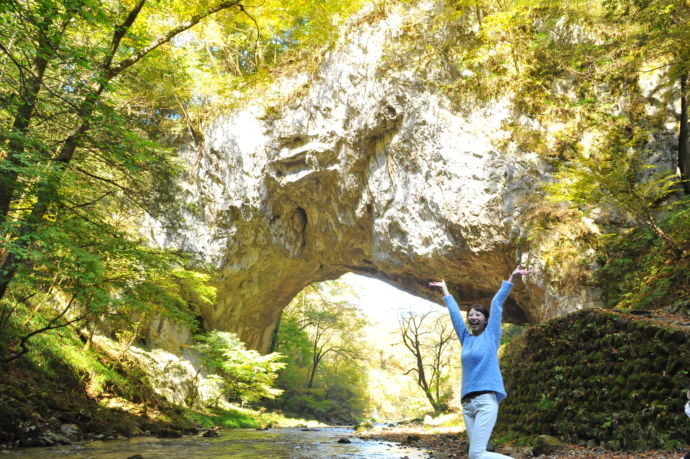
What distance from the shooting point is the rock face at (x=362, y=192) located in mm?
10305

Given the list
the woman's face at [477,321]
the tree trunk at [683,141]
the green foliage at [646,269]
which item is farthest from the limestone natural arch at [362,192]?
the woman's face at [477,321]

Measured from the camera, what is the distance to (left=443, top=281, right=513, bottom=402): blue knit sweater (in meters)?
2.26

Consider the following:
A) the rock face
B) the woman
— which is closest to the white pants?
the woman

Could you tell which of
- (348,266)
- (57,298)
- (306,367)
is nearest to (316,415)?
(306,367)

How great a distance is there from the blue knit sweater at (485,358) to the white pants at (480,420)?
5 centimetres

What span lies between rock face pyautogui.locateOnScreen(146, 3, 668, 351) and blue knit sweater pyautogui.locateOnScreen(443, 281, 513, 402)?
7.27 metres

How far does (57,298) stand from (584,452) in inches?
448

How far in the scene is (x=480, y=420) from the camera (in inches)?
87.2

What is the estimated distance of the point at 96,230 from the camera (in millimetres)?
5621

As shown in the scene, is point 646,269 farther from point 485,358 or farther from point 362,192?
point 362,192

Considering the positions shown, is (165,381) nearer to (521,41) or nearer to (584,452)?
(584,452)

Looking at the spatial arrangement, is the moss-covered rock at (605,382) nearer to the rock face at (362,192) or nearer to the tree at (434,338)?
the rock face at (362,192)

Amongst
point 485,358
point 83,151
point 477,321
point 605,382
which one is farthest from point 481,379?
point 83,151

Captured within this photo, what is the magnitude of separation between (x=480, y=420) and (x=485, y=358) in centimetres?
32
